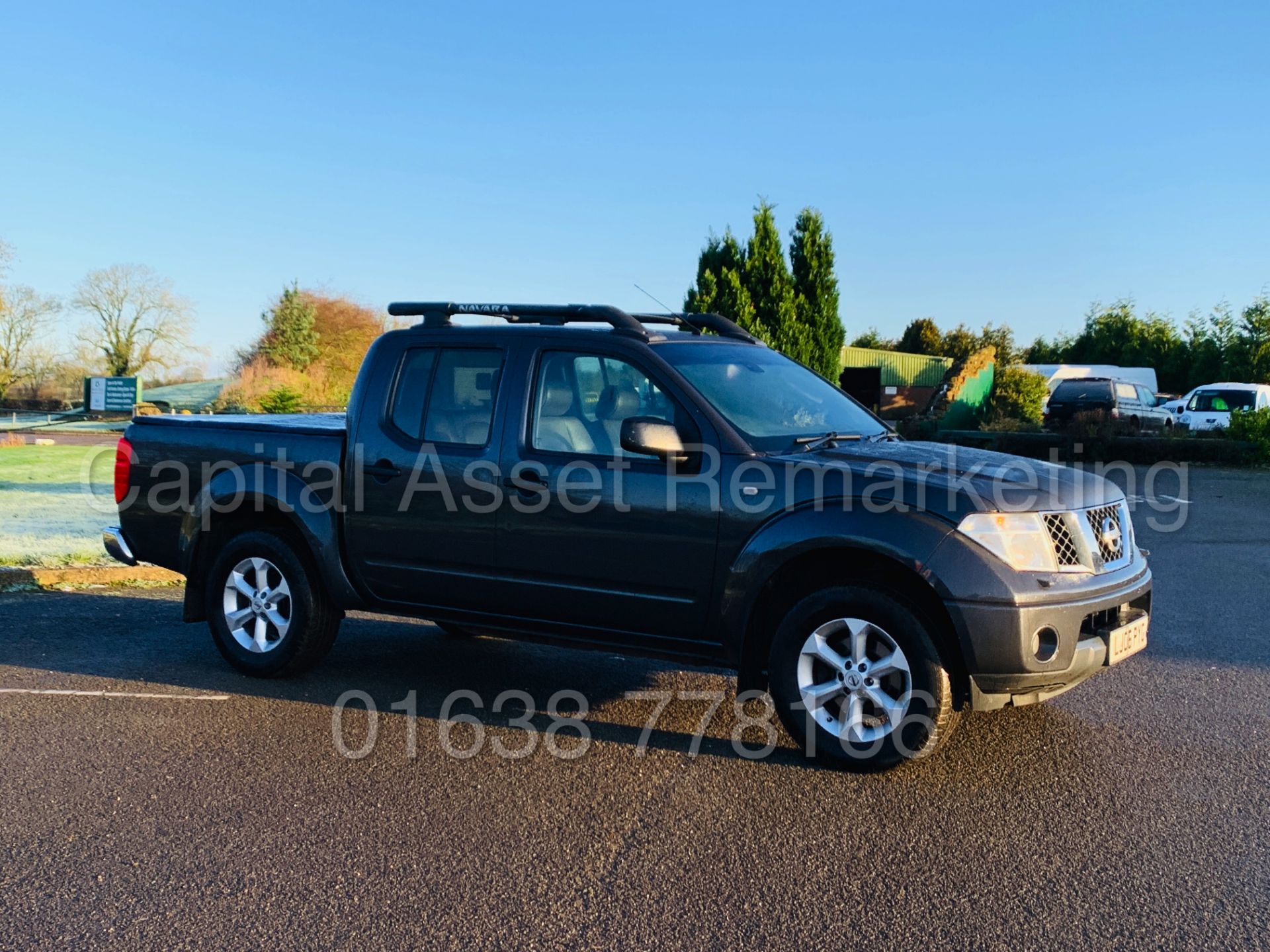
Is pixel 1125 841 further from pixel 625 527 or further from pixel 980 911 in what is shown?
pixel 625 527

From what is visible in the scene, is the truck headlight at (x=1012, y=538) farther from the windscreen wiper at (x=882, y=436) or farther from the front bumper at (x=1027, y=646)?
the windscreen wiper at (x=882, y=436)

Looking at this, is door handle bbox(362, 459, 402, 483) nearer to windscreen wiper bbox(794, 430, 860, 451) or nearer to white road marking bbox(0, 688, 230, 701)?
white road marking bbox(0, 688, 230, 701)

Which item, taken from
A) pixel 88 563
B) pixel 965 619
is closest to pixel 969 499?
pixel 965 619

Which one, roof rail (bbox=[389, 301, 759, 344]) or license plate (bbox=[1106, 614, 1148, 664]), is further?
roof rail (bbox=[389, 301, 759, 344])

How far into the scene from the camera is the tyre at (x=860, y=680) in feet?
15.9

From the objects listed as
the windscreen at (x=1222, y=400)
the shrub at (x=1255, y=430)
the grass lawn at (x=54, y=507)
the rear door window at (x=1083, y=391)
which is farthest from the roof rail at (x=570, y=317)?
the windscreen at (x=1222, y=400)

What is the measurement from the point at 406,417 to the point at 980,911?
3873mm

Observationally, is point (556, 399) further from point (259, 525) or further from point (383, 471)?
point (259, 525)

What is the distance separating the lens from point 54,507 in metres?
14.9

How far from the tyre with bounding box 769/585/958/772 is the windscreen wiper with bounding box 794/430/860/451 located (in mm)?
816

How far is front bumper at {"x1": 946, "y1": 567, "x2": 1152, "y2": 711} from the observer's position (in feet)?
15.5

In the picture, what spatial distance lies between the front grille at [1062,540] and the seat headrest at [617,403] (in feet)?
6.48

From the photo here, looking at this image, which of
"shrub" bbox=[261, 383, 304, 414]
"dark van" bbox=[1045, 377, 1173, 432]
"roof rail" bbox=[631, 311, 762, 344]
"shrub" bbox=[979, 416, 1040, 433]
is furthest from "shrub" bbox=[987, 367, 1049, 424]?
"roof rail" bbox=[631, 311, 762, 344]

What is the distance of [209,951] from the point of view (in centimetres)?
344
